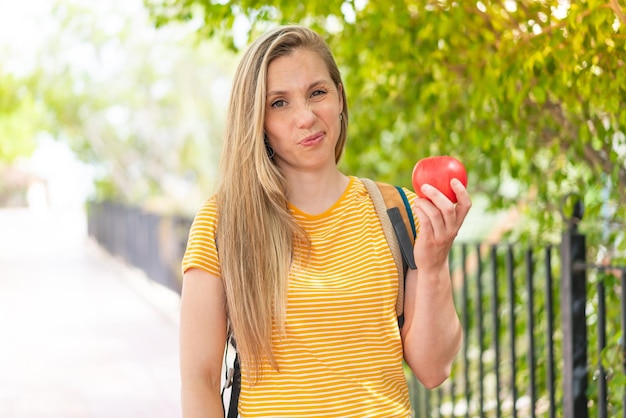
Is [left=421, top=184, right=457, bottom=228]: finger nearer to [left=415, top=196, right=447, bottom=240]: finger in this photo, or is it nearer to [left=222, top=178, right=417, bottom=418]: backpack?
[left=415, top=196, right=447, bottom=240]: finger

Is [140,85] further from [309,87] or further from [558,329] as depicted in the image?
[309,87]

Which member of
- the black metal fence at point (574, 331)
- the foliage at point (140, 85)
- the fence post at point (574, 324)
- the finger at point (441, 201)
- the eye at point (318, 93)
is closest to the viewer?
the finger at point (441, 201)

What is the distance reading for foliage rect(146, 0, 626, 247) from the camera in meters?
2.96

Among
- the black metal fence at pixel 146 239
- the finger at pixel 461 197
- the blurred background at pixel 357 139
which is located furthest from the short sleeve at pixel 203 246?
the black metal fence at pixel 146 239

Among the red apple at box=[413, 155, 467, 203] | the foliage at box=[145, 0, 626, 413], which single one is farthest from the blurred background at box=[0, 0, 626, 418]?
the red apple at box=[413, 155, 467, 203]

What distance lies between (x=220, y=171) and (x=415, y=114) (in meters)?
2.62

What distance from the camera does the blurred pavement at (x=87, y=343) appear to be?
744cm

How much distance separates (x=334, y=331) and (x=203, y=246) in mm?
396

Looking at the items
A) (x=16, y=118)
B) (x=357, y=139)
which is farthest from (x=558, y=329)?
(x=16, y=118)

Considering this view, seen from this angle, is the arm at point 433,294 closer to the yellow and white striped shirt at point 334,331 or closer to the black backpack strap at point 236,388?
the yellow and white striped shirt at point 334,331

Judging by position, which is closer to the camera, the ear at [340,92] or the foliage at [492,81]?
the ear at [340,92]

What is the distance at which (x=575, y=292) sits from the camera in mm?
3611

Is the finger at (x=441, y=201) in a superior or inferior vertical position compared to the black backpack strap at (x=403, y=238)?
superior

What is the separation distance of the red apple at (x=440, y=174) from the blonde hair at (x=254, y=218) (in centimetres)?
34
